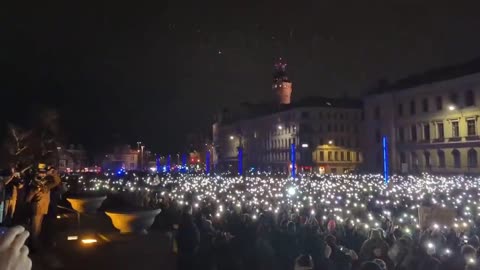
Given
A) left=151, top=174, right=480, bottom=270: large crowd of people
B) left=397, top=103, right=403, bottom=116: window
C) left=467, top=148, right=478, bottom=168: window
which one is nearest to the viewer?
left=151, top=174, right=480, bottom=270: large crowd of people

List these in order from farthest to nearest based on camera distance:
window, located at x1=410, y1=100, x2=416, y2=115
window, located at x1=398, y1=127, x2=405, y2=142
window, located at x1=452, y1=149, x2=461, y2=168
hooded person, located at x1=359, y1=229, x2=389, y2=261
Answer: window, located at x1=398, y1=127, x2=405, y2=142
window, located at x1=410, y1=100, x2=416, y2=115
window, located at x1=452, y1=149, x2=461, y2=168
hooded person, located at x1=359, y1=229, x2=389, y2=261

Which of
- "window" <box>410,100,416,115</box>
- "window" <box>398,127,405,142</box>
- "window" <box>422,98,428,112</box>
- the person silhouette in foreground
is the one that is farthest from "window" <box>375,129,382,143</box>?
the person silhouette in foreground

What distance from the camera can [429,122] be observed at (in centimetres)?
6028

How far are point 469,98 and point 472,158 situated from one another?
6795mm

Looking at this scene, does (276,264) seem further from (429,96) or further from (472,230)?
(429,96)

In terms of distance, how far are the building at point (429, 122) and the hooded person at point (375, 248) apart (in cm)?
4657

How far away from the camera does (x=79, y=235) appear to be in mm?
9430

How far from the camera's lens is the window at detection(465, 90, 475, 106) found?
174 feet

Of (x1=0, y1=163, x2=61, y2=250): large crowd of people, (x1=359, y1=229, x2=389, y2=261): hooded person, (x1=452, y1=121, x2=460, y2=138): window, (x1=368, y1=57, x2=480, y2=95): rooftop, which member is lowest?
(x1=359, y1=229, x2=389, y2=261): hooded person

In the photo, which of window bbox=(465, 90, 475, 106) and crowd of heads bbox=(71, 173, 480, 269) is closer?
crowd of heads bbox=(71, 173, 480, 269)

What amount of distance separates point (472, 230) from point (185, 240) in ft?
26.3

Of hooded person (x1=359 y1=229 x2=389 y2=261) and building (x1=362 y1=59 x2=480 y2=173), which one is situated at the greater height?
building (x1=362 y1=59 x2=480 y2=173)

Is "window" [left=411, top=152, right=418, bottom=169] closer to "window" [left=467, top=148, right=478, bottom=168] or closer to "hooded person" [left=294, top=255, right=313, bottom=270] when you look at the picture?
"window" [left=467, top=148, right=478, bottom=168]

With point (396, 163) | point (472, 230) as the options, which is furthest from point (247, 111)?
point (472, 230)
